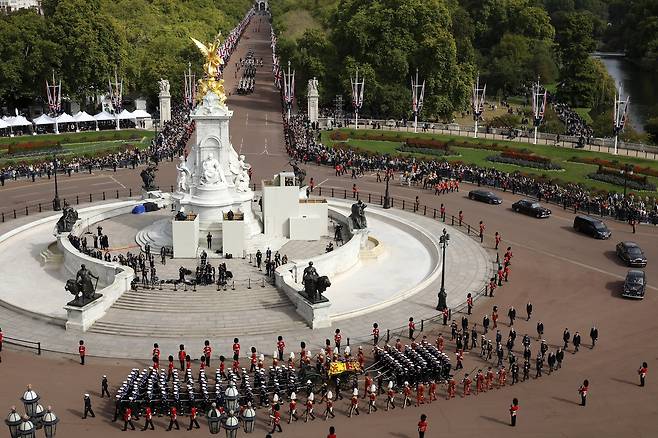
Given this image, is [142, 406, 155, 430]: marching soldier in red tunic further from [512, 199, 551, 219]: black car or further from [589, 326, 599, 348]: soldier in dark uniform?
[512, 199, 551, 219]: black car

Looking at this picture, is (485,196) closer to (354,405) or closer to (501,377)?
(501,377)

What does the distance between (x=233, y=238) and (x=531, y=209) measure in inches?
994

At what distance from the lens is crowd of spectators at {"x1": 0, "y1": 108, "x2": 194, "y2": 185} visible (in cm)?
7131

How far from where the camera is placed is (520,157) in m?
77.6

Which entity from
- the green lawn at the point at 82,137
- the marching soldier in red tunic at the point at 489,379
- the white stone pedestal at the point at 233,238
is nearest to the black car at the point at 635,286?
the marching soldier in red tunic at the point at 489,379

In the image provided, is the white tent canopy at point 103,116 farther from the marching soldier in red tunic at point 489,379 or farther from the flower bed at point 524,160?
the marching soldier in red tunic at point 489,379

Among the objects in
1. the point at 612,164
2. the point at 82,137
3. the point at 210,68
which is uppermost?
the point at 210,68

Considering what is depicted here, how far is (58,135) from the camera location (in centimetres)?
8775

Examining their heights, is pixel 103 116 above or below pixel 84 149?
above

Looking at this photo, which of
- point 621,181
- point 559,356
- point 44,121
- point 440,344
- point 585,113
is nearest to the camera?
point 559,356

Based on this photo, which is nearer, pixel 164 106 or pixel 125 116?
pixel 125 116

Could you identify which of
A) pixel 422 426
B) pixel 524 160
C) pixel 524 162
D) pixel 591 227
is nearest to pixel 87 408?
pixel 422 426

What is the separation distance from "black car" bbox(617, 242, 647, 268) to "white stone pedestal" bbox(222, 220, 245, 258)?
915 inches

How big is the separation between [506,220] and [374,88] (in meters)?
44.1
